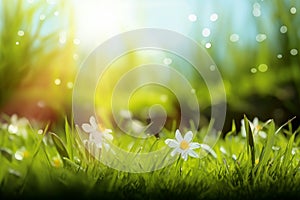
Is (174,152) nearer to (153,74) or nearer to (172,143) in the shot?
(172,143)

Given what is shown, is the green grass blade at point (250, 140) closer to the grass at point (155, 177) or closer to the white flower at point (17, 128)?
the grass at point (155, 177)

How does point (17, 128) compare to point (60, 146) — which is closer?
point (60, 146)

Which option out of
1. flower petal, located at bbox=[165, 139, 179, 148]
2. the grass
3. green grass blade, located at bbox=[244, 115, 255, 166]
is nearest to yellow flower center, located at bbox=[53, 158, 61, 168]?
the grass

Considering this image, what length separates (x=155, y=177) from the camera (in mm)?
1397

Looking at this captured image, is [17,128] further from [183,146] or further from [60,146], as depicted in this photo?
[183,146]

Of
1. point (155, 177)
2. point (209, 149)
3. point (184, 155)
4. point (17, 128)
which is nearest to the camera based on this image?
point (155, 177)

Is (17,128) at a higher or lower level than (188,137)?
lower

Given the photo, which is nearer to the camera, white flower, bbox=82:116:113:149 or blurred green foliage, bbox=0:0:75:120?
white flower, bbox=82:116:113:149

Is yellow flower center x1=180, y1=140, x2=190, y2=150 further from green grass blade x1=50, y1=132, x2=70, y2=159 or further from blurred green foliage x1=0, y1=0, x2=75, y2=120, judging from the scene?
blurred green foliage x1=0, y1=0, x2=75, y2=120

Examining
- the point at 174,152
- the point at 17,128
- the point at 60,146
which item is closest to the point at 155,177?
the point at 174,152

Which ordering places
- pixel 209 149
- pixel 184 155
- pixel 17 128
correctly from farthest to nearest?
pixel 17 128 → pixel 209 149 → pixel 184 155

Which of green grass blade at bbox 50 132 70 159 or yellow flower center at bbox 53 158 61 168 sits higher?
green grass blade at bbox 50 132 70 159

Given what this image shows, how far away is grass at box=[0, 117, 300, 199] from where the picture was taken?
51.9 inches

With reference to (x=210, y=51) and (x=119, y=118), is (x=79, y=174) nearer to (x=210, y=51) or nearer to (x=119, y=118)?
(x=119, y=118)
